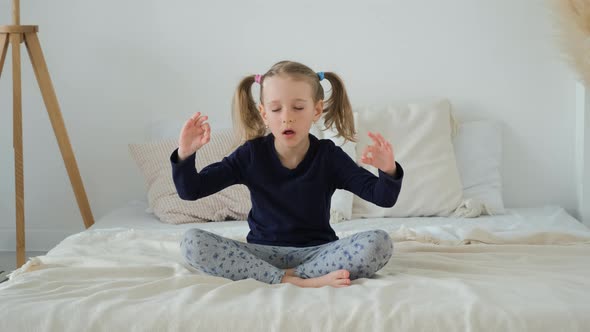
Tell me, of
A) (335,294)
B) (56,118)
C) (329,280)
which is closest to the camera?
(335,294)

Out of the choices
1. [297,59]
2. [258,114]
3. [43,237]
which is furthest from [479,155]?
[43,237]

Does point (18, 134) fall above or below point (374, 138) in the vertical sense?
below

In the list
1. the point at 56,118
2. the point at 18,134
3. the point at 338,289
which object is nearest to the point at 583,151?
the point at 338,289

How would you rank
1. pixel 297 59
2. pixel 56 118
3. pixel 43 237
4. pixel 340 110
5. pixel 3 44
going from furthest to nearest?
1. pixel 43 237
2. pixel 297 59
3. pixel 56 118
4. pixel 3 44
5. pixel 340 110

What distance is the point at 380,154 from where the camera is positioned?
1974 millimetres

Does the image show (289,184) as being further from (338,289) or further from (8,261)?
(8,261)

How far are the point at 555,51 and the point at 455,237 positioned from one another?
1.28 m

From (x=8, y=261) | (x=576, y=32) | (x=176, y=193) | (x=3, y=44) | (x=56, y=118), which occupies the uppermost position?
(x=576, y=32)

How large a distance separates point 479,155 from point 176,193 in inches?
45.5

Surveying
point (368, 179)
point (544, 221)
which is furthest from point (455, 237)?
point (544, 221)

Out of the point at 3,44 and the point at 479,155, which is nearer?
the point at 3,44

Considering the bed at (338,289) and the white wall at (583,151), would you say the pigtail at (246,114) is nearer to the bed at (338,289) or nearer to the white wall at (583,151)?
the bed at (338,289)

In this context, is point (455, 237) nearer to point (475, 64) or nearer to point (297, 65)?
point (297, 65)

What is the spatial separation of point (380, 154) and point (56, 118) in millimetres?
1698
